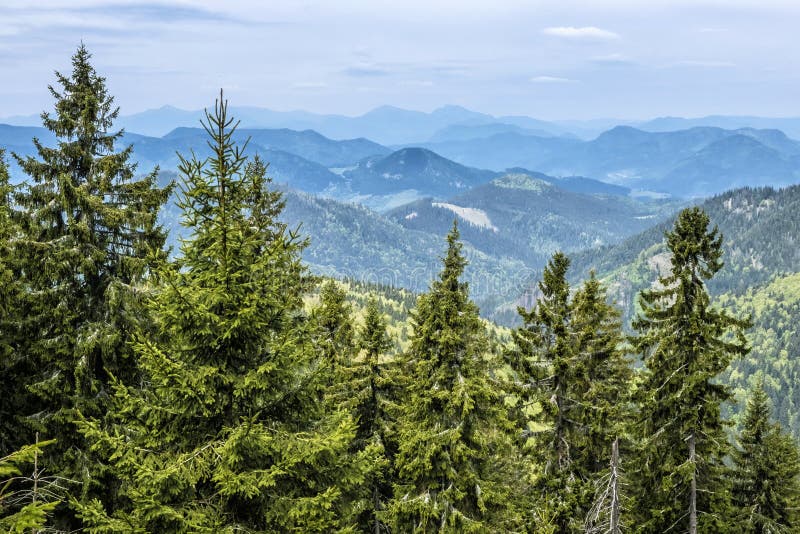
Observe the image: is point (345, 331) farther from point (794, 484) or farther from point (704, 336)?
point (794, 484)

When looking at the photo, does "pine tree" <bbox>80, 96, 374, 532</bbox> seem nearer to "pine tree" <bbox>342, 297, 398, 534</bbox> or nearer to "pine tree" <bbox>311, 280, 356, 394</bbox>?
"pine tree" <bbox>342, 297, 398, 534</bbox>

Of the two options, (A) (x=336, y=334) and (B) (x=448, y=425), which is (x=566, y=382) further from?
(A) (x=336, y=334)

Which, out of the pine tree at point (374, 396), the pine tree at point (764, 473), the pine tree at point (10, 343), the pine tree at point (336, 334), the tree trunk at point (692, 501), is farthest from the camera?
the pine tree at point (764, 473)

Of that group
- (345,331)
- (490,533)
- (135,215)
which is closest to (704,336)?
(490,533)

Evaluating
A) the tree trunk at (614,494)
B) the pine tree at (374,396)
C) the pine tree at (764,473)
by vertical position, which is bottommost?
the pine tree at (764,473)

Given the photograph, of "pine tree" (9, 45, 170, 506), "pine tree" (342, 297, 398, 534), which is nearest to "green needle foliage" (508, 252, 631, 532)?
"pine tree" (342, 297, 398, 534)

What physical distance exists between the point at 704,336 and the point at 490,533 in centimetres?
1145

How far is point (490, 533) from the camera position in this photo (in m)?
22.2

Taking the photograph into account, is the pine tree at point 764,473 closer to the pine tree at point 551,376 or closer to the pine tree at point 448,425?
the pine tree at point 551,376

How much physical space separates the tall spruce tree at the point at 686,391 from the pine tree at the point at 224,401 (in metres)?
16.6

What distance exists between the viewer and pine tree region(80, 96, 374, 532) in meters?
10.4

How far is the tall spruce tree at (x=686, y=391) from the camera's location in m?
23.0

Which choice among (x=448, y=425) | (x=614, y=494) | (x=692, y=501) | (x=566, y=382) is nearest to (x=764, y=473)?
(x=692, y=501)

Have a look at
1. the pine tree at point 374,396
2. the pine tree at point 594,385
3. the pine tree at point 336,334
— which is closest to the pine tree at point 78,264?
the pine tree at point 336,334
